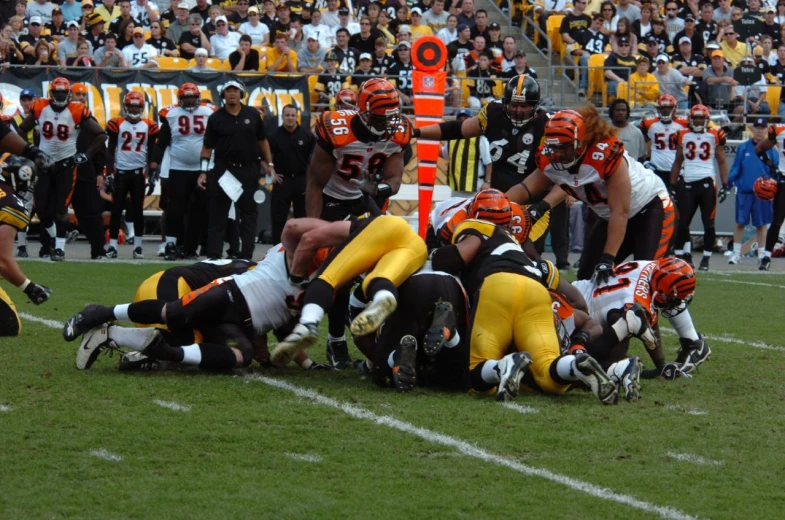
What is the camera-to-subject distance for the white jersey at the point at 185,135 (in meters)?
13.5

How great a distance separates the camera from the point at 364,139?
7.67 metres

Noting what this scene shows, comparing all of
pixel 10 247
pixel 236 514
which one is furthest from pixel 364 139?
pixel 236 514

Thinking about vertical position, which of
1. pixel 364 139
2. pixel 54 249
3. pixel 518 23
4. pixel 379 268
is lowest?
pixel 54 249

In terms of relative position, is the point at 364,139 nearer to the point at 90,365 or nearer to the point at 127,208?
the point at 90,365

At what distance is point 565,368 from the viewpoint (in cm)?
570

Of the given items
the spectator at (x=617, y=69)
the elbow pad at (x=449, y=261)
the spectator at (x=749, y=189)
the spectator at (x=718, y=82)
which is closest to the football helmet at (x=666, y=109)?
the spectator at (x=749, y=189)

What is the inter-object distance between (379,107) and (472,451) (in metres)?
3.05

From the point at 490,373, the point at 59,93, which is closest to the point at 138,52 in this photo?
the point at 59,93

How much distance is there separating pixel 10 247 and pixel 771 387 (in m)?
4.72

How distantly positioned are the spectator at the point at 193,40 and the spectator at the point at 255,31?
2.14 feet

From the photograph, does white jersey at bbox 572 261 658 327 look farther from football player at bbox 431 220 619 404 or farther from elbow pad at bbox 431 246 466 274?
elbow pad at bbox 431 246 466 274

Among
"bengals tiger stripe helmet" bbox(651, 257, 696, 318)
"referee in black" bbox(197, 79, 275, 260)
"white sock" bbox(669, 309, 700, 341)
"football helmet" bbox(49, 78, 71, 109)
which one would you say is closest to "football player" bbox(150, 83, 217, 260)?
"referee in black" bbox(197, 79, 275, 260)

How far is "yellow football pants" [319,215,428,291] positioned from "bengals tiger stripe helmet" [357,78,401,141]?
1420mm

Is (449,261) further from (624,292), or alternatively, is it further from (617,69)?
(617,69)
